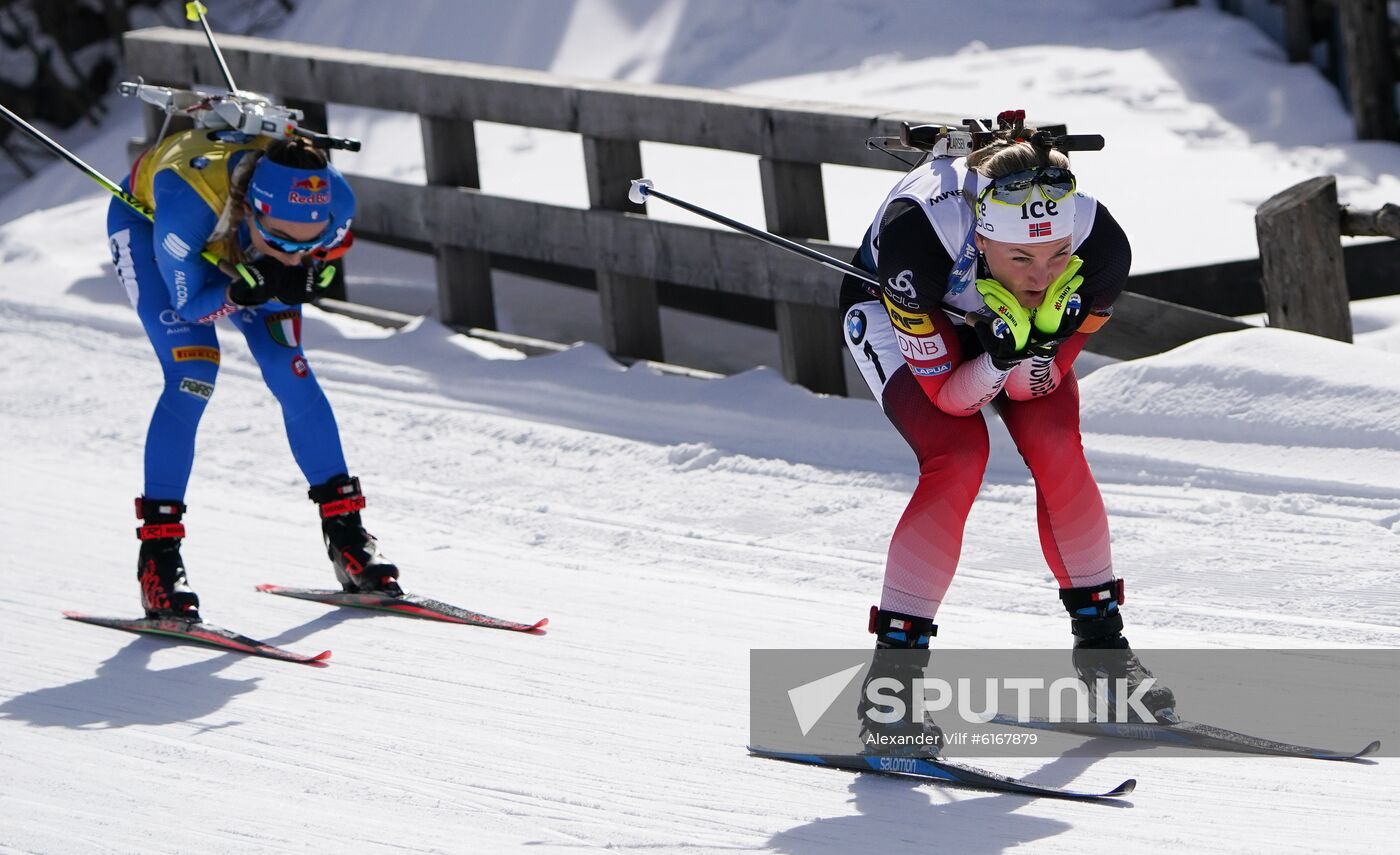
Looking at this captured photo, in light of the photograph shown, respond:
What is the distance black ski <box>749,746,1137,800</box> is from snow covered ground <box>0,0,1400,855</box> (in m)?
0.04

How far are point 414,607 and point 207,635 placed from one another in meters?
0.61

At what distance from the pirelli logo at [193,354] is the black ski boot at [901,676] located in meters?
2.41

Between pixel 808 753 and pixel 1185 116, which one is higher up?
pixel 1185 116

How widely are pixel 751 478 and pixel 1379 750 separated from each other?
289 cm

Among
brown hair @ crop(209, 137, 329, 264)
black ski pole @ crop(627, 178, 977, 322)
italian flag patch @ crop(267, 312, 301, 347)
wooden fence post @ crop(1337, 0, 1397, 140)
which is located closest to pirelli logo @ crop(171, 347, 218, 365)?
italian flag patch @ crop(267, 312, 301, 347)

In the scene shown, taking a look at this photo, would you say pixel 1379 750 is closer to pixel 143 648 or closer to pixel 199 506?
pixel 143 648

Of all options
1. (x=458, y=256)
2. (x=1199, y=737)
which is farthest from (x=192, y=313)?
(x=458, y=256)

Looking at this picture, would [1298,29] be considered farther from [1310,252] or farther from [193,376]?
[193,376]

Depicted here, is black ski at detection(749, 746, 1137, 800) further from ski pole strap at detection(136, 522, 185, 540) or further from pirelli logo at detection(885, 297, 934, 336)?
ski pole strap at detection(136, 522, 185, 540)

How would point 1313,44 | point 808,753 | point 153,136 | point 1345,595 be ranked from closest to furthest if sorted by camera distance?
1. point 808,753
2. point 1345,595
3. point 153,136
4. point 1313,44

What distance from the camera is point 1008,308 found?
3.72 m

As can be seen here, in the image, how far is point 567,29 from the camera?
13039 mm

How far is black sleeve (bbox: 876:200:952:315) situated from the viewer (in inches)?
151

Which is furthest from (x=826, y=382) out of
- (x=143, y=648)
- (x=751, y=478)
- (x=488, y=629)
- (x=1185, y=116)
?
(x=1185, y=116)
